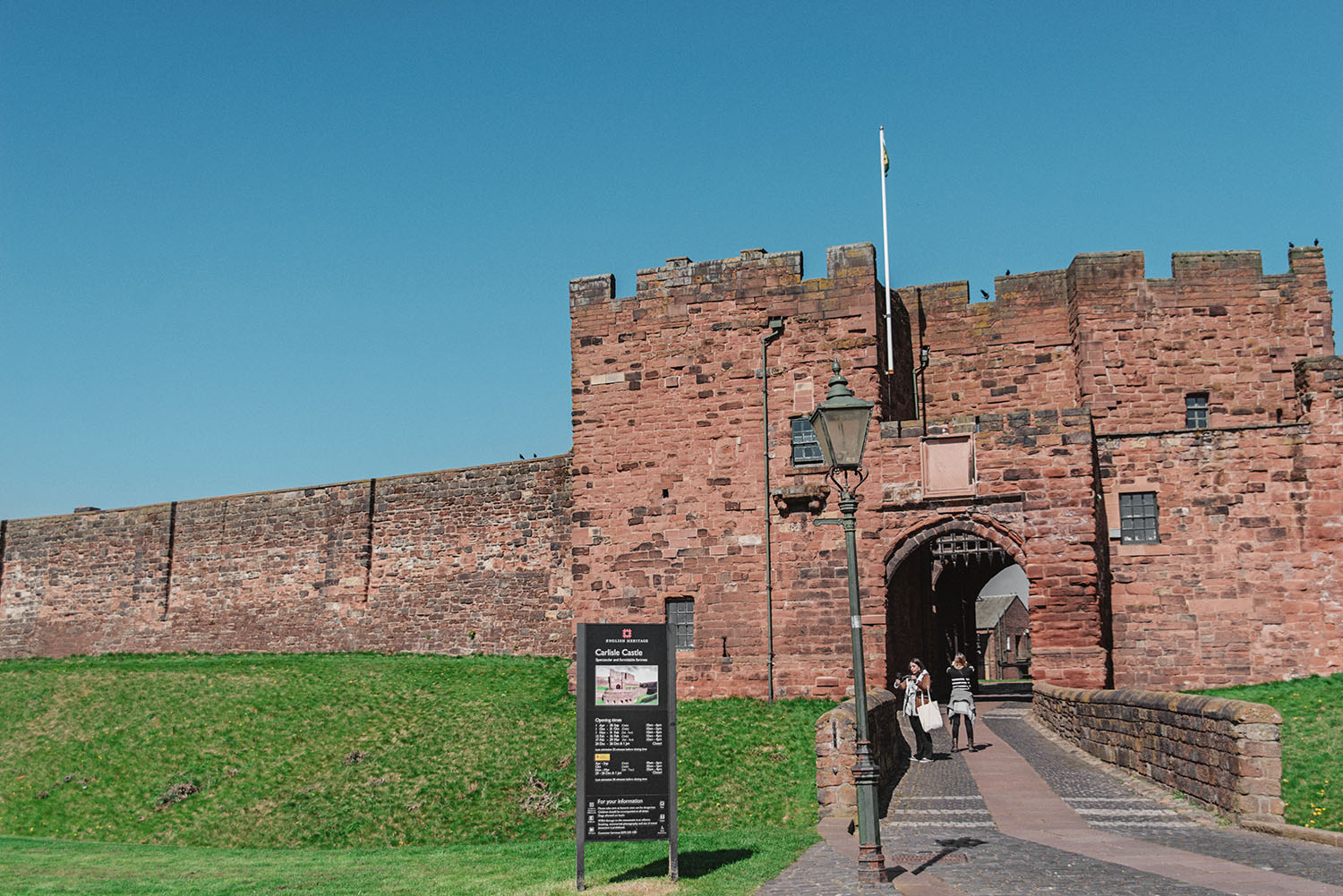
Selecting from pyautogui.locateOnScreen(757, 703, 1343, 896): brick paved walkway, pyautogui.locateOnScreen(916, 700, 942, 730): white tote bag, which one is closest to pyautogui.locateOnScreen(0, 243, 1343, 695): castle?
pyautogui.locateOnScreen(916, 700, 942, 730): white tote bag

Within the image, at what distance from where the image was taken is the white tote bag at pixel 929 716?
1709cm

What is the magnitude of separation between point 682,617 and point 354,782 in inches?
261

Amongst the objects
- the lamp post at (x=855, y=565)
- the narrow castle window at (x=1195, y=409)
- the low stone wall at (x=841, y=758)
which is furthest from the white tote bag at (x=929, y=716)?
the narrow castle window at (x=1195, y=409)

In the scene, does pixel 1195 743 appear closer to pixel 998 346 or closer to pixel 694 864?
pixel 694 864

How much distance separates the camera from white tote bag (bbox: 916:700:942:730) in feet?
56.1

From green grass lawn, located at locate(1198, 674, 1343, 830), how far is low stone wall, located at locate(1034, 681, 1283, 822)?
1.36ft

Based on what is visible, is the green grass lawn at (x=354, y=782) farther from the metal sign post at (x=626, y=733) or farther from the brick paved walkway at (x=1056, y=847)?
the brick paved walkway at (x=1056, y=847)

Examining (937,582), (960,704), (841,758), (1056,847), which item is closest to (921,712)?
(960,704)

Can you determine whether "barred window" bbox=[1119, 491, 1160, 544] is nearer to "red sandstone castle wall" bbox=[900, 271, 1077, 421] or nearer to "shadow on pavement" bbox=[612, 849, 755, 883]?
"red sandstone castle wall" bbox=[900, 271, 1077, 421]

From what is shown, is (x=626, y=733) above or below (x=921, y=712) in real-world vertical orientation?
above

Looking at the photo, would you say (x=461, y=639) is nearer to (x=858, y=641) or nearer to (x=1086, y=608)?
(x=1086, y=608)

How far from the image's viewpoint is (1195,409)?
2328 centimetres

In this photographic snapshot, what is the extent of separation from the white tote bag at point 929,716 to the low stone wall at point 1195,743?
2.12 m

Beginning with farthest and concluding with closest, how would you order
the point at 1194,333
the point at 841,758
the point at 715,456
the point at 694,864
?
the point at 1194,333, the point at 715,456, the point at 841,758, the point at 694,864
